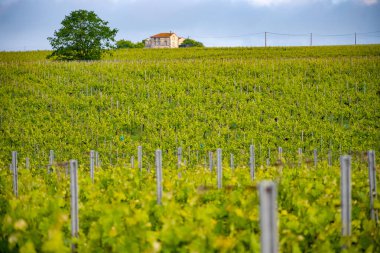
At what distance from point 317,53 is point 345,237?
1956 inches

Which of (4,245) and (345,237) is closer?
(345,237)

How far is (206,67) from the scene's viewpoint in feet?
93.9

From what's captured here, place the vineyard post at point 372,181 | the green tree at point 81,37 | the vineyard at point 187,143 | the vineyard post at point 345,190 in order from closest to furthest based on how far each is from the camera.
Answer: the vineyard post at point 345,190 → the vineyard at point 187,143 → the vineyard post at point 372,181 → the green tree at point 81,37

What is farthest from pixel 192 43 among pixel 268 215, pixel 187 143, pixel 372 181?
pixel 268 215

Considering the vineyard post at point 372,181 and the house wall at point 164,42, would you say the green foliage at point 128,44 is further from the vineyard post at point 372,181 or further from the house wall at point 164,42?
the vineyard post at point 372,181

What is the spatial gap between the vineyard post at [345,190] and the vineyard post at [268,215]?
1.61 m

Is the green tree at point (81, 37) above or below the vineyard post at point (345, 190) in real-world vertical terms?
above

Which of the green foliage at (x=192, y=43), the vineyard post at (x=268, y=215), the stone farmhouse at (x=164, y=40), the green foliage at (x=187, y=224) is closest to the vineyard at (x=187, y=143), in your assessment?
the green foliage at (x=187, y=224)

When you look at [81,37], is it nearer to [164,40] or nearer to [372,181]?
[372,181]

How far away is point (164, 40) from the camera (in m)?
131

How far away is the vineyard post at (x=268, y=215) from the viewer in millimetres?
2127

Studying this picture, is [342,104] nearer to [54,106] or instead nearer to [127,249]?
[54,106]

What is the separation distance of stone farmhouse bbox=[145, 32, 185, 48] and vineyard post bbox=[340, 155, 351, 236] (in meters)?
125

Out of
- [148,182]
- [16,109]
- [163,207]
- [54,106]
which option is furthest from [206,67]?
[163,207]
